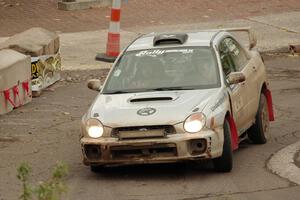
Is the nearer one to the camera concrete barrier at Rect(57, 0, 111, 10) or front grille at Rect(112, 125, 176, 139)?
front grille at Rect(112, 125, 176, 139)

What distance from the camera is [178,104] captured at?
10.3 metres

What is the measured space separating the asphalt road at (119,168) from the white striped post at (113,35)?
2114 millimetres

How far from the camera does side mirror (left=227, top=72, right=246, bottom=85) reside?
10.9 metres

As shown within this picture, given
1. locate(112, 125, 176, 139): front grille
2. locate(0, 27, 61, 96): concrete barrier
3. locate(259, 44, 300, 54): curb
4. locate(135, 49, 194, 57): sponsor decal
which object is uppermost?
locate(135, 49, 194, 57): sponsor decal

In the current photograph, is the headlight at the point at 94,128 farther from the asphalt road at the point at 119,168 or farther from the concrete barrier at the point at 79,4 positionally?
the concrete barrier at the point at 79,4

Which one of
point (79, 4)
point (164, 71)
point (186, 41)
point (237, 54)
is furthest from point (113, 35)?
point (164, 71)

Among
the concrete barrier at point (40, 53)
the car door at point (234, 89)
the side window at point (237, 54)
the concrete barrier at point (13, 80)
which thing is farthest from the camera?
the concrete barrier at point (40, 53)

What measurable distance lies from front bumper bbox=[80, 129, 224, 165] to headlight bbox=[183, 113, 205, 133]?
0.06m

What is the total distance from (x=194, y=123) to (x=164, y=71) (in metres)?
1.39

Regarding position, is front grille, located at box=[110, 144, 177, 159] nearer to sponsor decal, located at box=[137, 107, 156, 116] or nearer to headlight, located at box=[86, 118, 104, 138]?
headlight, located at box=[86, 118, 104, 138]

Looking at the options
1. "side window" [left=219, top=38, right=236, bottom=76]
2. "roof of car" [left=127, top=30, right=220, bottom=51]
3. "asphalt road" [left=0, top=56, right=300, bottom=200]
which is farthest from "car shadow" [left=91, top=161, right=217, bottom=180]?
"roof of car" [left=127, top=30, right=220, bottom=51]

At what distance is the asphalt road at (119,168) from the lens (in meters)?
9.64

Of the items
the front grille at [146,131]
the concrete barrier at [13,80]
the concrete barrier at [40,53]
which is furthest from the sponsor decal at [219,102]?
the concrete barrier at [40,53]

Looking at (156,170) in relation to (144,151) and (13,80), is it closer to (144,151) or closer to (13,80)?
(144,151)
